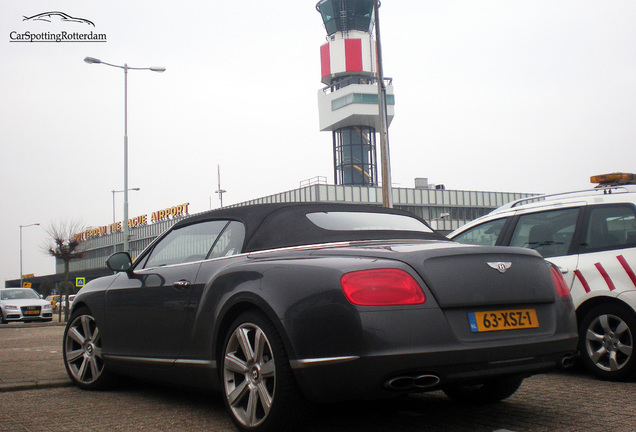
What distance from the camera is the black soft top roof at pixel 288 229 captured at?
4.71 meters

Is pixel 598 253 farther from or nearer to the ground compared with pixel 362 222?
nearer to the ground

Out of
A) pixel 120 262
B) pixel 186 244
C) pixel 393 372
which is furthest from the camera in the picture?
pixel 120 262

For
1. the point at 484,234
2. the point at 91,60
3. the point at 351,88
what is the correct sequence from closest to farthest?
the point at 484,234
the point at 91,60
the point at 351,88

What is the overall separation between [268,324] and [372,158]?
8571 cm

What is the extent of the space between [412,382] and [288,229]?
1529 millimetres

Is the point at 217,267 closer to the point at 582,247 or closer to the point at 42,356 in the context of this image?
the point at 582,247

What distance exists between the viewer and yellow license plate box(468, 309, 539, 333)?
3.86 metres

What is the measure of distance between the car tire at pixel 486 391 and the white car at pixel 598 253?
155 cm

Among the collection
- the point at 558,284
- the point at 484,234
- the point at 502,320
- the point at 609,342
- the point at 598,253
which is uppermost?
the point at 484,234

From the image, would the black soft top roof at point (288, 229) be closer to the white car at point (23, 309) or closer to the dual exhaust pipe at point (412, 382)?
the dual exhaust pipe at point (412, 382)

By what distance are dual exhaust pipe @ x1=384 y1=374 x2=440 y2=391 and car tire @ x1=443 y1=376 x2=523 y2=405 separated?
132 centimetres

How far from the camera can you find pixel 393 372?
3584 millimetres

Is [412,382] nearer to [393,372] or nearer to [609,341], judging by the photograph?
[393,372]
